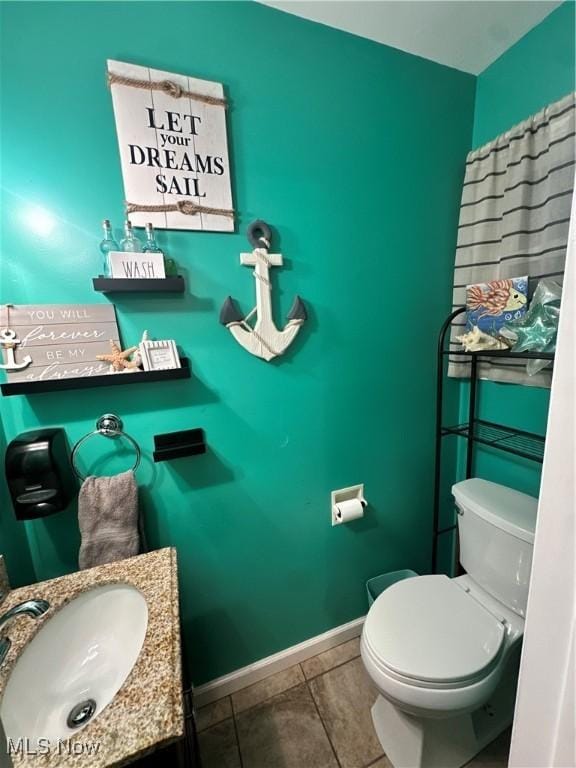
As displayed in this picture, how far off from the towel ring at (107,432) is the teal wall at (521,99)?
1514mm

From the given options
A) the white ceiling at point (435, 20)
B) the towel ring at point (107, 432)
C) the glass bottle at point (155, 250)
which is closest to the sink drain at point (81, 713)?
the towel ring at point (107, 432)

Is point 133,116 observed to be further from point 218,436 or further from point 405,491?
point 405,491

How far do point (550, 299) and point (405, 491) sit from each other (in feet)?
3.27

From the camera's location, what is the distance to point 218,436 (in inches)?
43.6

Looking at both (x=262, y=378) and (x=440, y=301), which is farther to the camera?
(x=440, y=301)

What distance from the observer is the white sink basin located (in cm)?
63

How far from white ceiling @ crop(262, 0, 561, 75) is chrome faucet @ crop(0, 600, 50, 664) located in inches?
72.5

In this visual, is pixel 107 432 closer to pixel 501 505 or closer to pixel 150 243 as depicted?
pixel 150 243

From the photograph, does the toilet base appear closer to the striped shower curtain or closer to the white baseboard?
the white baseboard

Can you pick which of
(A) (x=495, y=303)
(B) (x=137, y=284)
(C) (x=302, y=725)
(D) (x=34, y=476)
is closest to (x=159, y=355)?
(B) (x=137, y=284)

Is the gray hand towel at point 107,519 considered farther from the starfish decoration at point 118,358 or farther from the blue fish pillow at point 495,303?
the blue fish pillow at point 495,303

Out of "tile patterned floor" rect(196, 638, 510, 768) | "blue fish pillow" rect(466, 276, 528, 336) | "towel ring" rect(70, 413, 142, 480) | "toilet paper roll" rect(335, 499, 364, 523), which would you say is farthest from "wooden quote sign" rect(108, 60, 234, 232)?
"tile patterned floor" rect(196, 638, 510, 768)

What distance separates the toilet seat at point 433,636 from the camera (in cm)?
87

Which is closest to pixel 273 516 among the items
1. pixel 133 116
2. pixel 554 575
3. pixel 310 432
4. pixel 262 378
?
pixel 310 432
